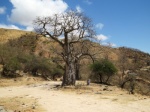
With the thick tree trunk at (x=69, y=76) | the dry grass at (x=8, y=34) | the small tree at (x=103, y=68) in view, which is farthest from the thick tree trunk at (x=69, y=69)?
the dry grass at (x=8, y=34)

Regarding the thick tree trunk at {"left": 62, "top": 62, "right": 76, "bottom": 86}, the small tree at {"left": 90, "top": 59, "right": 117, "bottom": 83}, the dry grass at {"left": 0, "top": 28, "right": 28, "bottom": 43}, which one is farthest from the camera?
the dry grass at {"left": 0, "top": 28, "right": 28, "bottom": 43}

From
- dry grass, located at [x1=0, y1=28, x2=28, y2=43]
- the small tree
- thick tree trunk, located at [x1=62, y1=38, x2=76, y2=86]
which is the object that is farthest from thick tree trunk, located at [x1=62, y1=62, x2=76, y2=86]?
dry grass, located at [x1=0, y1=28, x2=28, y2=43]

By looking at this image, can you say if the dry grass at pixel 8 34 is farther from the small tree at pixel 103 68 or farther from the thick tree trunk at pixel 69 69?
the thick tree trunk at pixel 69 69

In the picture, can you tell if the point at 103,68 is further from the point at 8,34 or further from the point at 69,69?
the point at 8,34

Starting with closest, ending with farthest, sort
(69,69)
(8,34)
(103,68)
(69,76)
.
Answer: (69,76) → (69,69) → (103,68) → (8,34)

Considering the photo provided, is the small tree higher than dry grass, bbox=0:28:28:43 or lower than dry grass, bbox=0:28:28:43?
lower

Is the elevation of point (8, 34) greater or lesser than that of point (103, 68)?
greater

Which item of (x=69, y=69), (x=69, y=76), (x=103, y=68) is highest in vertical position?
(x=103, y=68)

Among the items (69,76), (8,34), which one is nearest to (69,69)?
(69,76)

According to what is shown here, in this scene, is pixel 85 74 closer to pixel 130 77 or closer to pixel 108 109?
pixel 130 77

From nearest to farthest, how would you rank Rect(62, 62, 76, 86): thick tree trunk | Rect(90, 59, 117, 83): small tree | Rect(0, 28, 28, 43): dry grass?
Rect(62, 62, 76, 86): thick tree trunk → Rect(90, 59, 117, 83): small tree → Rect(0, 28, 28, 43): dry grass

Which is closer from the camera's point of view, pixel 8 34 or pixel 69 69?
pixel 69 69

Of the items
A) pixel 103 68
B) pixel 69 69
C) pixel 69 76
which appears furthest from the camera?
pixel 103 68

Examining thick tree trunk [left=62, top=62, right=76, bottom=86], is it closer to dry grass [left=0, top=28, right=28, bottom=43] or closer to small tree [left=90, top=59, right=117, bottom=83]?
small tree [left=90, top=59, right=117, bottom=83]
